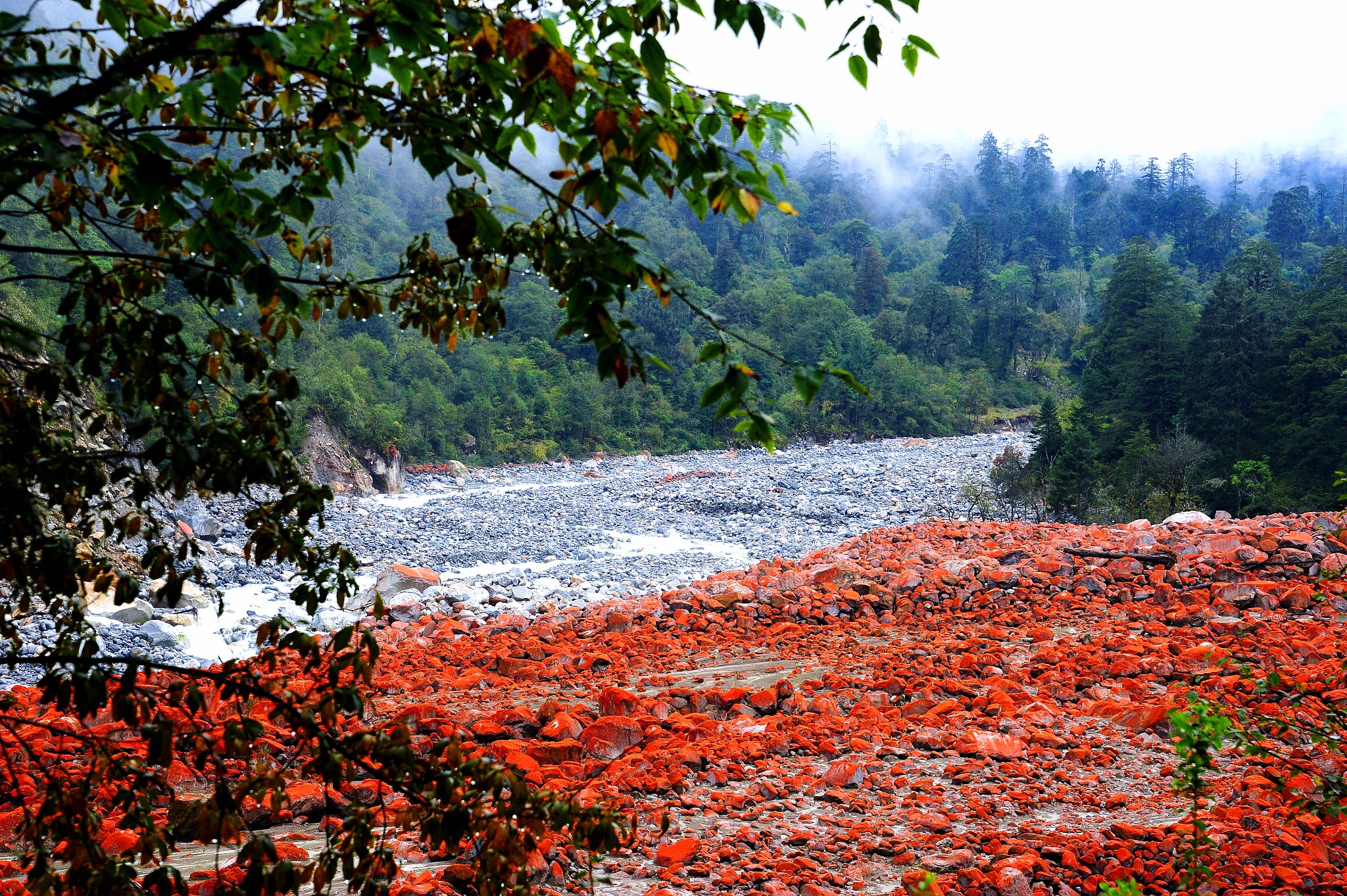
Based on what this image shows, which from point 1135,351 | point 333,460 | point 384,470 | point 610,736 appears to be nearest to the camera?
point 610,736

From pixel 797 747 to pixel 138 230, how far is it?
3.76 m

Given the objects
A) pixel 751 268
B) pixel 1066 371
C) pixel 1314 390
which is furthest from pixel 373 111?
pixel 751 268

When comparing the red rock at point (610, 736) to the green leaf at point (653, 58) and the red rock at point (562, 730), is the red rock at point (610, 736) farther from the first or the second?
the green leaf at point (653, 58)

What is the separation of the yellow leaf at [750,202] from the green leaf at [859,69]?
43cm

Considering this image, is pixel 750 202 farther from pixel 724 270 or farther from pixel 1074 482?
pixel 724 270

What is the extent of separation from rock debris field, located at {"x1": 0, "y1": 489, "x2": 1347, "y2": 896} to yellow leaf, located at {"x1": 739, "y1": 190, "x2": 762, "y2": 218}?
1040 mm

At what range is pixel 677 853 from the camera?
3.09m

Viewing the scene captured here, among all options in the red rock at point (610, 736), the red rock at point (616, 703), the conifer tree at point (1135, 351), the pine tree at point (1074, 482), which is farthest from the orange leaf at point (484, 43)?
the conifer tree at point (1135, 351)

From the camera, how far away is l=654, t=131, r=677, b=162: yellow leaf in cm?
117

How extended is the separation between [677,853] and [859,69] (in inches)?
110

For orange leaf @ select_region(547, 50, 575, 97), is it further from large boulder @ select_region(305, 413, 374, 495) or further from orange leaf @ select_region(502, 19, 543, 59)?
large boulder @ select_region(305, 413, 374, 495)

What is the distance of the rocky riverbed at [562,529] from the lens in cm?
887

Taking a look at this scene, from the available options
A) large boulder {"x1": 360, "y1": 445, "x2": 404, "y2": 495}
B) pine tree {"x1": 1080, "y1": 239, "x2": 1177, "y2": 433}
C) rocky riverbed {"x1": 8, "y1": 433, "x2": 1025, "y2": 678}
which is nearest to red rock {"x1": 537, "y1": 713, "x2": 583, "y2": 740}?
A: rocky riverbed {"x1": 8, "y1": 433, "x2": 1025, "y2": 678}

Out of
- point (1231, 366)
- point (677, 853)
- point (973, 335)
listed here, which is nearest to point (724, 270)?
point (973, 335)
